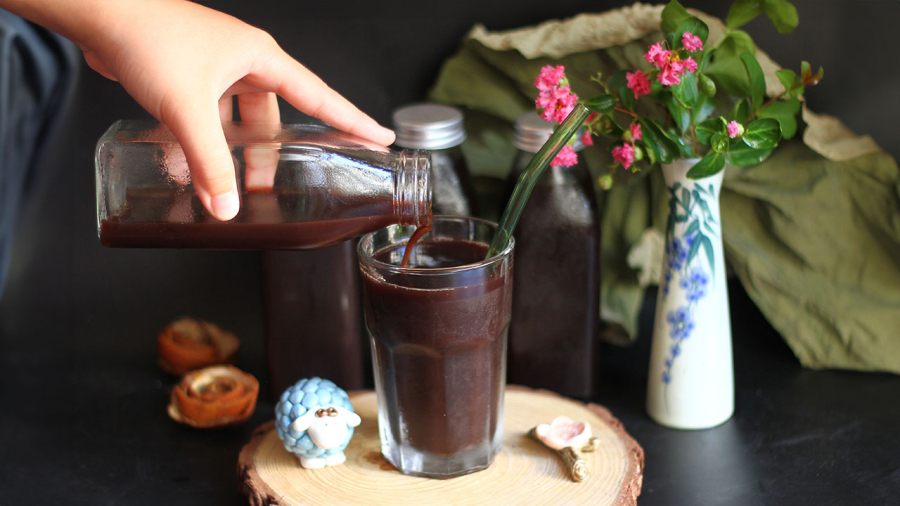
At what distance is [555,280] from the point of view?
2.90ft

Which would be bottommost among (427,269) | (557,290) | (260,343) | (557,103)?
(260,343)

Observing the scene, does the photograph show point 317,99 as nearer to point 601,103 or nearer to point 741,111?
point 601,103

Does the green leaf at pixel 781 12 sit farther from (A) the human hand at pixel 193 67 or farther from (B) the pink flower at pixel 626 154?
(A) the human hand at pixel 193 67

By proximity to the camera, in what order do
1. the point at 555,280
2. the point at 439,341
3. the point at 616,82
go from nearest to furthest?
the point at 439,341 → the point at 616,82 → the point at 555,280

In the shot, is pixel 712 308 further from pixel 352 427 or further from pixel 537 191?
pixel 352 427

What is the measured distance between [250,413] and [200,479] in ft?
0.33

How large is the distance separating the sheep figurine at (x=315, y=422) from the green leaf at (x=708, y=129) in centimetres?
38

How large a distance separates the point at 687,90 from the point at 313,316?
0.43 m

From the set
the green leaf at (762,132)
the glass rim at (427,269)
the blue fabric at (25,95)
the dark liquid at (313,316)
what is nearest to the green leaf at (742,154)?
the green leaf at (762,132)

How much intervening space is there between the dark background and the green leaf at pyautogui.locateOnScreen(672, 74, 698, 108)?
29 cm

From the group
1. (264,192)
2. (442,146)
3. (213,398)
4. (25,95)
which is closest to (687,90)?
(442,146)

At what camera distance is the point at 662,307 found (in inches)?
32.7

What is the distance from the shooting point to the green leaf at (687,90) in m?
0.71

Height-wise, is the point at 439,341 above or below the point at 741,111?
below
